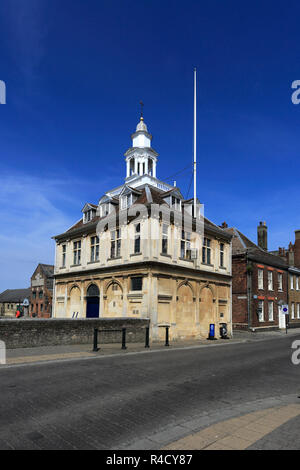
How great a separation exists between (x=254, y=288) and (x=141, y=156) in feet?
52.6

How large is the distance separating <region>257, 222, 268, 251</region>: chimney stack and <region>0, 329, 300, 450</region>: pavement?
89.2 ft

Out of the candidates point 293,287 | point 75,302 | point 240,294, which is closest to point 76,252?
point 75,302

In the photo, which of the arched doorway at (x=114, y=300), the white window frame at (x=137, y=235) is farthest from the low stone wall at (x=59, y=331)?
the white window frame at (x=137, y=235)

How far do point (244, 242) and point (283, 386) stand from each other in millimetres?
26299

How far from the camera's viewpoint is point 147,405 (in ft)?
23.6

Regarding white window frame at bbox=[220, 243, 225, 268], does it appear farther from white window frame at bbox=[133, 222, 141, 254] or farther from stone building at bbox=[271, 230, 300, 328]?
stone building at bbox=[271, 230, 300, 328]

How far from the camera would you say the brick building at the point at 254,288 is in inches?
1256

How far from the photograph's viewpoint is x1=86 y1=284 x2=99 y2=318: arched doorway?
26306 millimetres

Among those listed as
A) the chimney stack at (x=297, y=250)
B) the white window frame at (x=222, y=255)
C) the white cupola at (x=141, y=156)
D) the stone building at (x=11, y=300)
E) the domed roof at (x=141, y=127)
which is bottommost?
the stone building at (x=11, y=300)

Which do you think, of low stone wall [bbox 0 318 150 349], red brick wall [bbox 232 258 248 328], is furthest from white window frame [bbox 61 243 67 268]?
red brick wall [bbox 232 258 248 328]

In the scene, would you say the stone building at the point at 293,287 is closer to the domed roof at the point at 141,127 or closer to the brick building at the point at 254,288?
the brick building at the point at 254,288

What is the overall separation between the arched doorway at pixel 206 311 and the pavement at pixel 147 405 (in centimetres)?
1294

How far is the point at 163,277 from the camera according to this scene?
22.9 metres
